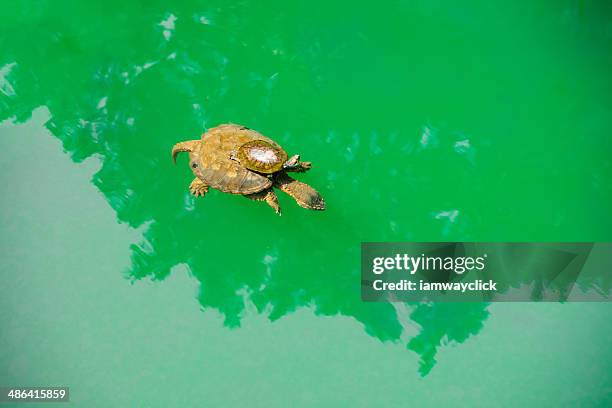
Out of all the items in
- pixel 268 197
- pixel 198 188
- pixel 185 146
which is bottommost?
pixel 268 197

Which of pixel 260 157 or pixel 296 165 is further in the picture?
pixel 296 165

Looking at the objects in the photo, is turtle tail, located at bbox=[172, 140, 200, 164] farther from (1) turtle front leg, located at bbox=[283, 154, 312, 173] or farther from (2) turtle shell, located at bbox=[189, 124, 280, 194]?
(1) turtle front leg, located at bbox=[283, 154, 312, 173]

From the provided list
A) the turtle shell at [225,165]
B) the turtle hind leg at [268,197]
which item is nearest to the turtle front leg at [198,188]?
the turtle shell at [225,165]

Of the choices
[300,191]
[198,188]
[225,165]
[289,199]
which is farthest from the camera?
[289,199]

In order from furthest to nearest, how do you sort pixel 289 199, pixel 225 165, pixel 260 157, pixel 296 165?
pixel 289 199 < pixel 296 165 < pixel 225 165 < pixel 260 157

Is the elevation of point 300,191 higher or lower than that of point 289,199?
lower

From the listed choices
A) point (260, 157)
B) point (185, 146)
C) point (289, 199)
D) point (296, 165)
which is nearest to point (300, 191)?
point (296, 165)

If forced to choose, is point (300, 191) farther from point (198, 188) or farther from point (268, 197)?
point (198, 188)
